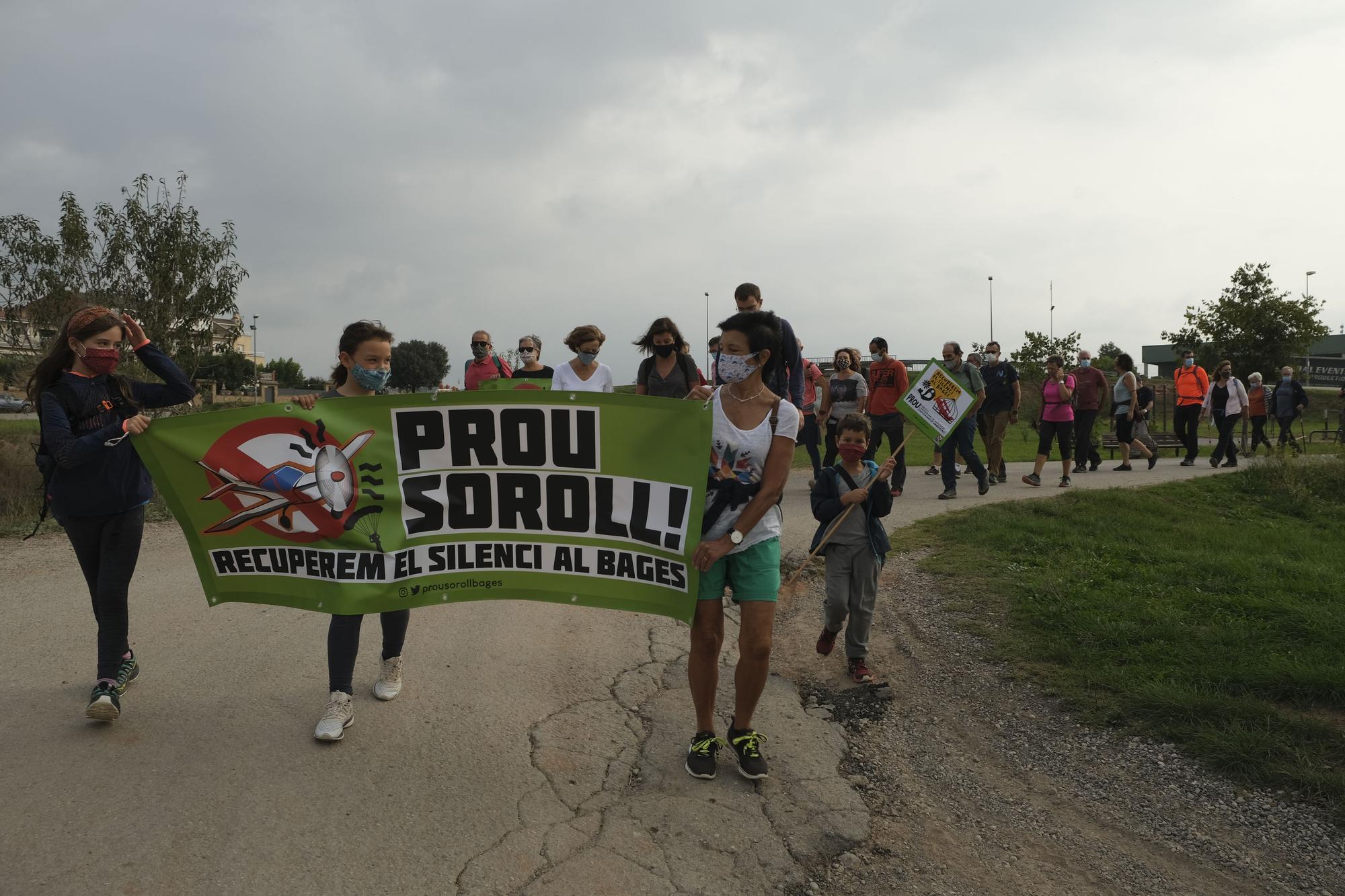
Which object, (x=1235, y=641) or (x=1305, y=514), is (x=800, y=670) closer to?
(x=1235, y=641)

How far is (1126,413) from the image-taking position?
48.3 feet

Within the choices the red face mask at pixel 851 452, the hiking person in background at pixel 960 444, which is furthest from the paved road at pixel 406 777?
the hiking person in background at pixel 960 444

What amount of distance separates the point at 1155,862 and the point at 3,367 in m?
16.3

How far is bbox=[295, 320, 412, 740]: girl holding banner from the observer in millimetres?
4154

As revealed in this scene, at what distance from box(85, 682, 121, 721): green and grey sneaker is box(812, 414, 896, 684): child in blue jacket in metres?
3.54

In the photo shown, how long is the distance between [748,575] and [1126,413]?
13.0m

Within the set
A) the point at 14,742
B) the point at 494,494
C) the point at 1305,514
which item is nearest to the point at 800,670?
the point at 494,494

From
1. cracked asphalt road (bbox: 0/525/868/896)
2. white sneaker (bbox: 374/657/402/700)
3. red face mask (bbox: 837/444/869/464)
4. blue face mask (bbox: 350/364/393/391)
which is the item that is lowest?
cracked asphalt road (bbox: 0/525/868/896)

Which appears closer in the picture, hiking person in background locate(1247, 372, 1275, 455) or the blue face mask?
the blue face mask

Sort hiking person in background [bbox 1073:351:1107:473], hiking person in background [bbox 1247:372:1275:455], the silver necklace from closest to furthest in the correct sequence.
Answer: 1. the silver necklace
2. hiking person in background [bbox 1073:351:1107:473]
3. hiking person in background [bbox 1247:372:1275:455]

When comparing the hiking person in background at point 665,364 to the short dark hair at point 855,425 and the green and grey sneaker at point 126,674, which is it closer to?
the short dark hair at point 855,425

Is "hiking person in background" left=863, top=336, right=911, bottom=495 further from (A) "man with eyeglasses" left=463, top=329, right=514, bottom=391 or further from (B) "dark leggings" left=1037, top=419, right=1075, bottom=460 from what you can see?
(A) "man with eyeglasses" left=463, top=329, right=514, bottom=391

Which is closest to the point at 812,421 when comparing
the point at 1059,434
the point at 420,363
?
the point at 1059,434

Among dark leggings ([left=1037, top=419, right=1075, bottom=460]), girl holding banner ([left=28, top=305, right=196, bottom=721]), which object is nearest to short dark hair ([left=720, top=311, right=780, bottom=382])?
girl holding banner ([left=28, top=305, right=196, bottom=721])
